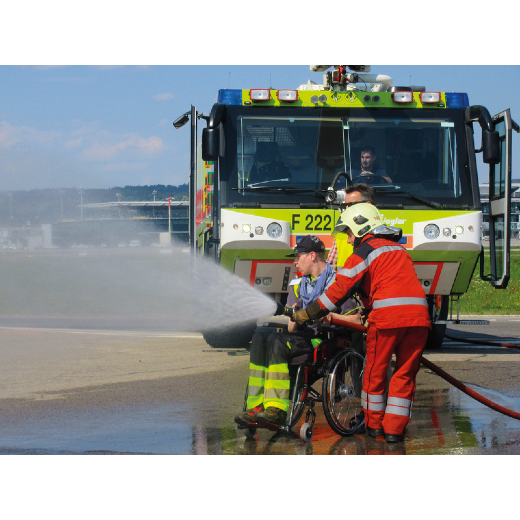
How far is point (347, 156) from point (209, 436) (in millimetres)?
4608

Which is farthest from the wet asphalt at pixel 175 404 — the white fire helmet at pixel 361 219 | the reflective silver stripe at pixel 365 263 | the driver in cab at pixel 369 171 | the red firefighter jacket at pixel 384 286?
the driver in cab at pixel 369 171

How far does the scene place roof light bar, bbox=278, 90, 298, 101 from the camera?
902 cm

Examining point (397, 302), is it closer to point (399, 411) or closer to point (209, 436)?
point (399, 411)

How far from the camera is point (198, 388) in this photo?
7.55 metres

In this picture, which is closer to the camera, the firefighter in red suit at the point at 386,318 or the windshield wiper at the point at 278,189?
the firefighter in red suit at the point at 386,318

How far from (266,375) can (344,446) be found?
0.78 meters

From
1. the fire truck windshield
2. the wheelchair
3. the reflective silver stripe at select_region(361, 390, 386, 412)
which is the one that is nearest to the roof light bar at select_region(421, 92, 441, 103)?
the fire truck windshield

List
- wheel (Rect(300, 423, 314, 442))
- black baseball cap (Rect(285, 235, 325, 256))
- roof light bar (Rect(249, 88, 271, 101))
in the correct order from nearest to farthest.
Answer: wheel (Rect(300, 423, 314, 442)) < black baseball cap (Rect(285, 235, 325, 256)) < roof light bar (Rect(249, 88, 271, 101))

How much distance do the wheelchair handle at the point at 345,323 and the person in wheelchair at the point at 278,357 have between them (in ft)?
0.25

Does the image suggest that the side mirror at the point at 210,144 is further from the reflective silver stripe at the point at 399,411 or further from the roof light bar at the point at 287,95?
the reflective silver stripe at the point at 399,411

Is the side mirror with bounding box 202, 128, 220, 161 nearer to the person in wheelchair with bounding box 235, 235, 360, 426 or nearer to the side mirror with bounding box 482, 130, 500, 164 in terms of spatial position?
the person in wheelchair with bounding box 235, 235, 360, 426

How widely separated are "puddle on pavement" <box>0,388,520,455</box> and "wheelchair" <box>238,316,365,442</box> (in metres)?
0.12

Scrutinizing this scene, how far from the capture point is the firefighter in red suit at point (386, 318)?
519 centimetres
